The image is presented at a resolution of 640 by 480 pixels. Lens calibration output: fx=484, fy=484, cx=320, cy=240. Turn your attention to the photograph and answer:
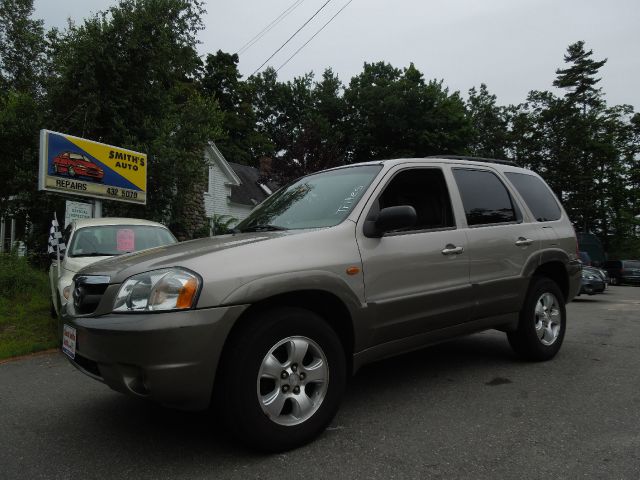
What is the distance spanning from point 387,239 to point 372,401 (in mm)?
1257

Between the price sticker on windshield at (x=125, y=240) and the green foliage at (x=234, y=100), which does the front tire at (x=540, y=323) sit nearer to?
the price sticker on windshield at (x=125, y=240)

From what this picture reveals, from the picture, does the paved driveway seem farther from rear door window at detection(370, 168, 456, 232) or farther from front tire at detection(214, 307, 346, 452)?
rear door window at detection(370, 168, 456, 232)

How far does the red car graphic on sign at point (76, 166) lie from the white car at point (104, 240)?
2003 millimetres

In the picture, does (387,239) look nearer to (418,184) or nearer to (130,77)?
(418,184)

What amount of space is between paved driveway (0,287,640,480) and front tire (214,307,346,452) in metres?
0.17

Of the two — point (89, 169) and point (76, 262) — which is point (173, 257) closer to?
point (76, 262)

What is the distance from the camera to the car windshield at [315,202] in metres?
3.44

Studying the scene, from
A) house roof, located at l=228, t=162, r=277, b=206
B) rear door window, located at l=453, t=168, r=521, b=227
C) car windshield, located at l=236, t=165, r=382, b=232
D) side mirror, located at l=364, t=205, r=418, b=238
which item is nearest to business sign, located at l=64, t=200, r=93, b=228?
car windshield, located at l=236, t=165, r=382, b=232

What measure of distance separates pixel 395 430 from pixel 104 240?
544 centimetres

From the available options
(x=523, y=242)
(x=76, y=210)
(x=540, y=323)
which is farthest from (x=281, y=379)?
(x=76, y=210)

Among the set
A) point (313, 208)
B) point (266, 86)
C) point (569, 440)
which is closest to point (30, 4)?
point (266, 86)

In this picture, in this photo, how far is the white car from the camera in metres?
6.59

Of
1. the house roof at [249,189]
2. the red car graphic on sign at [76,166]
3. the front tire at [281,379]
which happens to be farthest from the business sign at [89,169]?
the house roof at [249,189]

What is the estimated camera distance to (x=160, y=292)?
8.27 feet
